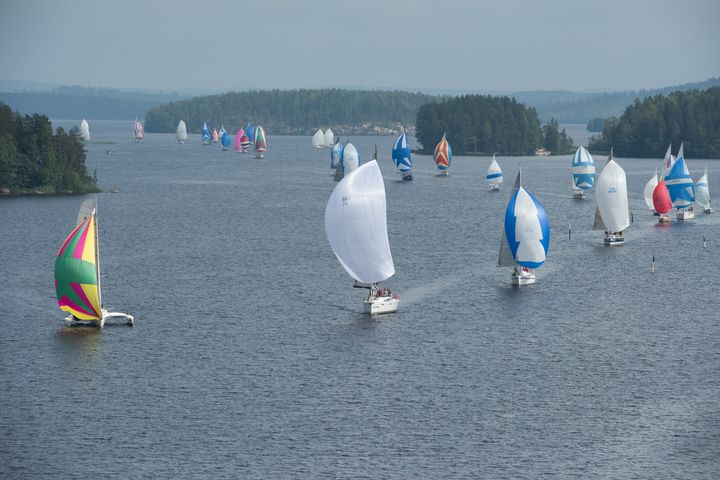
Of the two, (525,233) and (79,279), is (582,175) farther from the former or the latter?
(79,279)

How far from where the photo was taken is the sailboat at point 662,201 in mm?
143750

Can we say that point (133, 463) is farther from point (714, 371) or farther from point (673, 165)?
point (673, 165)

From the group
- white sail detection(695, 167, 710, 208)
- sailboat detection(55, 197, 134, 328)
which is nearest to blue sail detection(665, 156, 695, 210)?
white sail detection(695, 167, 710, 208)

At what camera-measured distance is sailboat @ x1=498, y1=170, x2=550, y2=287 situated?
100125mm

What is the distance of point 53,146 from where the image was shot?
17588 centimetres

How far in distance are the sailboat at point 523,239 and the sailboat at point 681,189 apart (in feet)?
172

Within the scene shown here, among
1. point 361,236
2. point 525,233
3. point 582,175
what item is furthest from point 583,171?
point 361,236

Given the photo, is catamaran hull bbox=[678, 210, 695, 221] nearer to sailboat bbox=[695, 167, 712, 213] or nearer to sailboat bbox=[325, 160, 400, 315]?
sailboat bbox=[695, 167, 712, 213]

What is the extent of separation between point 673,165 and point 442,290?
212 ft

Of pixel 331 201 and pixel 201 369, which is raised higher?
pixel 331 201

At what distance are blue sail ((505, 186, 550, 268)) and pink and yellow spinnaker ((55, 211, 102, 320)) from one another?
36.4 meters

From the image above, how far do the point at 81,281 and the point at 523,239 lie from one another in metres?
38.6

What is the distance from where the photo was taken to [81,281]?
8381cm

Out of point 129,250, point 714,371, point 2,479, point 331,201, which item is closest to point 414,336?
point 331,201
